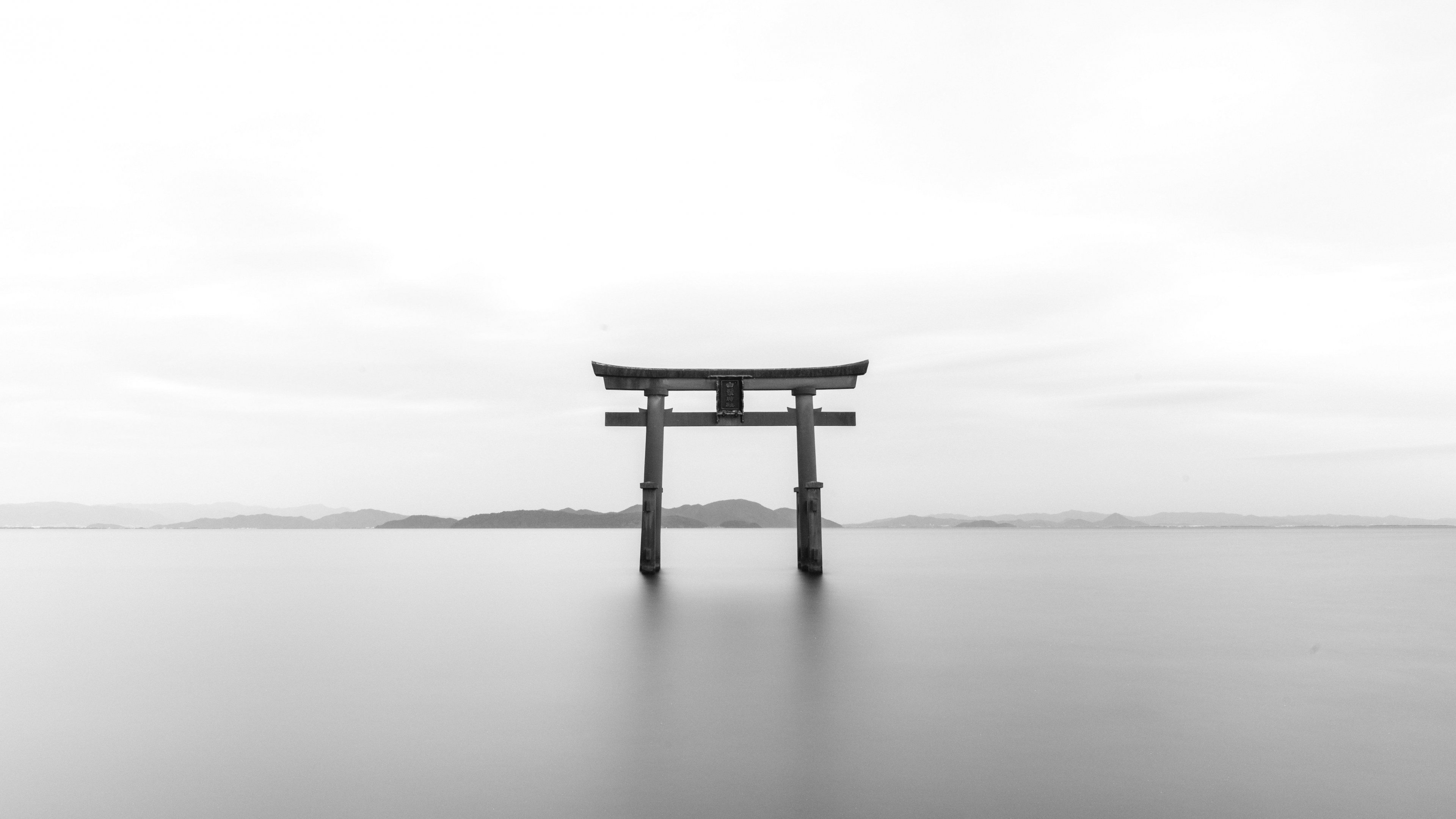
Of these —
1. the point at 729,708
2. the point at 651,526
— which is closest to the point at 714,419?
the point at 651,526

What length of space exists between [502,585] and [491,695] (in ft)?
62.5

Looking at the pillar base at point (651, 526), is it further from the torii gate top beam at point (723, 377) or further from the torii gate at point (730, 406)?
the torii gate top beam at point (723, 377)

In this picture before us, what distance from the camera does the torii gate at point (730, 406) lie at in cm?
1706

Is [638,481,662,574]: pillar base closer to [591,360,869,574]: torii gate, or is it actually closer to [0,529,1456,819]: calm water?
[591,360,869,574]: torii gate

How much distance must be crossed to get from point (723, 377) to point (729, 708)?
9.69 m

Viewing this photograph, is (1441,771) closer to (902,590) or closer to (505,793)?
(505,793)

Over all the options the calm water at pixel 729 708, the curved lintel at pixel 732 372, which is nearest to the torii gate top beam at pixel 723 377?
the curved lintel at pixel 732 372

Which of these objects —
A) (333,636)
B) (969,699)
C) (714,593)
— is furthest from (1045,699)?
(714,593)

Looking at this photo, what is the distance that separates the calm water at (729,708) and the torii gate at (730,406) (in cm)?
274

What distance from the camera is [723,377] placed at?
17.2 metres

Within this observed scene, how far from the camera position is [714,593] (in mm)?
20781

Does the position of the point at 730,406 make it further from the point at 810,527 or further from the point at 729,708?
the point at 729,708

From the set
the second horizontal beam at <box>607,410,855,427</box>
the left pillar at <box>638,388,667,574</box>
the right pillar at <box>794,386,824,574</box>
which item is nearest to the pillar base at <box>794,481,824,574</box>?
the right pillar at <box>794,386,824,574</box>

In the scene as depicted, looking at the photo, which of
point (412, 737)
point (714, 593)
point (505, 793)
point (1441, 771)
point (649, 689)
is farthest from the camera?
point (714, 593)
